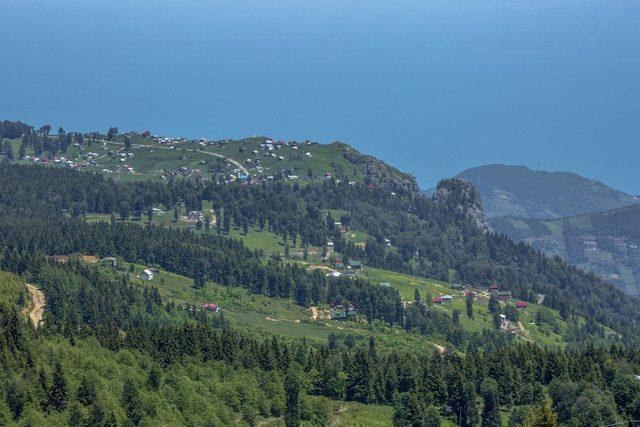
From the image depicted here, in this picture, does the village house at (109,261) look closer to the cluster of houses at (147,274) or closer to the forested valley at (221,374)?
the cluster of houses at (147,274)

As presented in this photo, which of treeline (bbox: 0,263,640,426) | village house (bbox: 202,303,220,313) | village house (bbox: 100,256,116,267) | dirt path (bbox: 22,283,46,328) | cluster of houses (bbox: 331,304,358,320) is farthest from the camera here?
cluster of houses (bbox: 331,304,358,320)

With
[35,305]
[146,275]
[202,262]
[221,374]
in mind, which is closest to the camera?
[221,374]

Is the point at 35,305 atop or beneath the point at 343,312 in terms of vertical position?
atop

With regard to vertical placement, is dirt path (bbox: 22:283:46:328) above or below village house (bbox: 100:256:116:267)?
below

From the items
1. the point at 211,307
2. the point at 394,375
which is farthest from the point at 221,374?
the point at 211,307

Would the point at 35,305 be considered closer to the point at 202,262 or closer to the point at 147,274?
the point at 147,274

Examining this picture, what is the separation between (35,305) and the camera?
411 feet

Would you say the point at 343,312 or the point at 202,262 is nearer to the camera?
the point at 343,312

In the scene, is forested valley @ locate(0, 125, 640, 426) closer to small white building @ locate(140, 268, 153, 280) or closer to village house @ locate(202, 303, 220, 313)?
village house @ locate(202, 303, 220, 313)

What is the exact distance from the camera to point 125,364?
9719 cm


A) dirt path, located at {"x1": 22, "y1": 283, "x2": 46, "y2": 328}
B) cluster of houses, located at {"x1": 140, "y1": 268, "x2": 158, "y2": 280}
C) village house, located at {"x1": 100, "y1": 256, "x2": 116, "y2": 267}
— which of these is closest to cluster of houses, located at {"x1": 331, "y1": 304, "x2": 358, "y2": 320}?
cluster of houses, located at {"x1": 140, "y1": 268, "x2": 158, "y2": 280}

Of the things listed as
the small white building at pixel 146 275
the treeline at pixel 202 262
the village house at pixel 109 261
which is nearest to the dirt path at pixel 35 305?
the village house at pixel 109 261

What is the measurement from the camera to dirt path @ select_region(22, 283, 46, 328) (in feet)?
393

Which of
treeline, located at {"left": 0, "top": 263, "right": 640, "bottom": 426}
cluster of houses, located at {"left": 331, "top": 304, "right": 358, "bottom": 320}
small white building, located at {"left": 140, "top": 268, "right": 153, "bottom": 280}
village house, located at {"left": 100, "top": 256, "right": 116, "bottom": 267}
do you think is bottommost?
treeline, located at {"left": 0, "top": 263, "right": 640, "bottom": 426}
